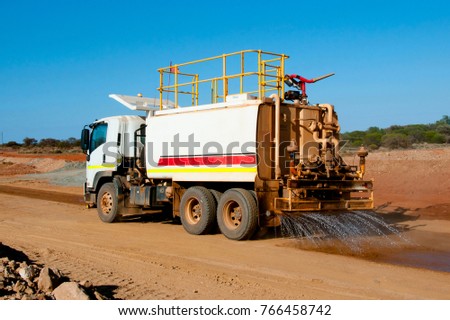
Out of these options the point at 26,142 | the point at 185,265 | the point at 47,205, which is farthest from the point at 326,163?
the point at 26,142

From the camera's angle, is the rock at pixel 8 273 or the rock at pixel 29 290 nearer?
the rock at pixel 29 290

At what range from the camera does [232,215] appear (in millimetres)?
11711

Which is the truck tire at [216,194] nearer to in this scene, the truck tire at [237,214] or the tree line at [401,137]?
the truck tire at [237,214]

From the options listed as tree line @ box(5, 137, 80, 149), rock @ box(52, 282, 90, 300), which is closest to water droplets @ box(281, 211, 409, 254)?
rock @ box(52, 282, 90, 300)

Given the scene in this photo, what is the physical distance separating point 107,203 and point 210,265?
6994 millimetres

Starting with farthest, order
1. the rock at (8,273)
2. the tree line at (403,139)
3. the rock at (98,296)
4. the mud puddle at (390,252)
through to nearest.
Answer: the tree line at (403,139)
the mud puddle at (390,252)
the rock at (8,273)
the rock at (98,296)

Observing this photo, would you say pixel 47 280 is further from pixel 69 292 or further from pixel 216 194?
pixel 216 194

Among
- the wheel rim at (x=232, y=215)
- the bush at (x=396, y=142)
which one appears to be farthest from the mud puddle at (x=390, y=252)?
the bush at (x=396, y=142)

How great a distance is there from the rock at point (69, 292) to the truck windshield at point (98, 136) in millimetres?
9753

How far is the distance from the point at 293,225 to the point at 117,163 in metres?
5.68

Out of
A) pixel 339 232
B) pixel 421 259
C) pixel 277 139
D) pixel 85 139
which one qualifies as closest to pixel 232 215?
pixel 277 139

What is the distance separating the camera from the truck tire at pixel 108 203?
14.6m

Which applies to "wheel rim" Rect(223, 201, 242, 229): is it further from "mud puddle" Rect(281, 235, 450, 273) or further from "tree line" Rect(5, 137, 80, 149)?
"tree line" Rect(5, 137, 80, 149)

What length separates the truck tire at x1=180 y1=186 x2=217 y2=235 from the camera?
1202 cm
